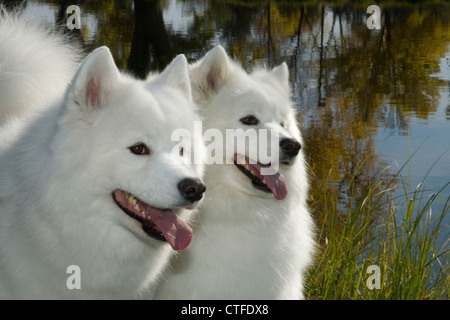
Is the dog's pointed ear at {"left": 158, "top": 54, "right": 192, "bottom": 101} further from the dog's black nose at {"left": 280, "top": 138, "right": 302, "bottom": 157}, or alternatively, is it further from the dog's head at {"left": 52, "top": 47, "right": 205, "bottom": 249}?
the dog's black nose at {"left": 280, "top": 138, "right": 302, "bottom": 157}

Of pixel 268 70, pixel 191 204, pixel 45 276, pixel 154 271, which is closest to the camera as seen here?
pixel 191 204

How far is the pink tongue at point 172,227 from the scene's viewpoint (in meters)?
3.01

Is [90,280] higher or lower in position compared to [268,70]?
lower

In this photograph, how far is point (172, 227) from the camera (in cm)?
305

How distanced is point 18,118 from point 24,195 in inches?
38.5

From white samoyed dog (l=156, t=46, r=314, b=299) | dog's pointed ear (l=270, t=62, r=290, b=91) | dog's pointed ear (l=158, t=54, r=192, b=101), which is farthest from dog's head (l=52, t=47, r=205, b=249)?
dog's pointed ear (l=270, t=62, r=290, b=91)

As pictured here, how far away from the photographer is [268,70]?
4590 mm

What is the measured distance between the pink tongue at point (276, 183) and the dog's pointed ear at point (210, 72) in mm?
623

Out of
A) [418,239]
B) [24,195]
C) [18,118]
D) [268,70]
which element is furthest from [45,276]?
[418,239]

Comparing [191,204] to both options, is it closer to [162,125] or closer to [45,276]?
[162,125]

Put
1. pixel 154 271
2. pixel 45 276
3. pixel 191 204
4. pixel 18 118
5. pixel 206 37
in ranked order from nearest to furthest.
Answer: pixel 191 204 → pixel 45 276 → pixel 154 271 → pixel 18 118 → pixel 206 37

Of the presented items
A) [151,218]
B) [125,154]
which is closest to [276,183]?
[151,218]

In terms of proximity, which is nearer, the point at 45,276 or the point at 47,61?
the point at 45,276

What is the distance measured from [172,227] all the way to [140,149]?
1.45 ft
